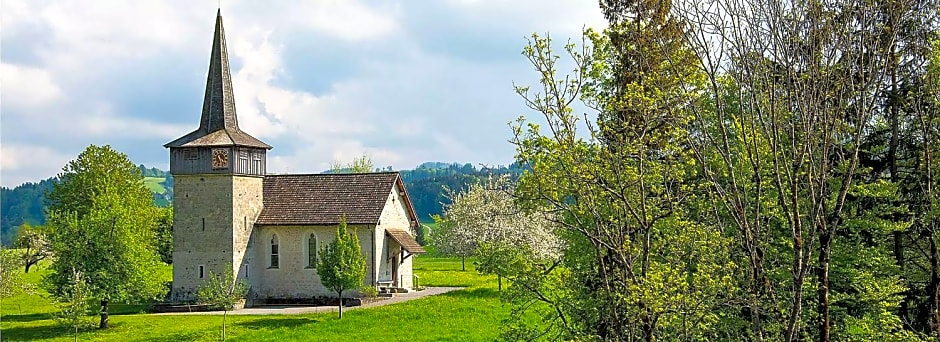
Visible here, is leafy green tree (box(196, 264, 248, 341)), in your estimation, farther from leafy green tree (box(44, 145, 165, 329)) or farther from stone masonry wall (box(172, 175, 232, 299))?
leafy green tree (box(44, 145, 165, 329))

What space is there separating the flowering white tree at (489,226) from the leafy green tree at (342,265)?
919cm

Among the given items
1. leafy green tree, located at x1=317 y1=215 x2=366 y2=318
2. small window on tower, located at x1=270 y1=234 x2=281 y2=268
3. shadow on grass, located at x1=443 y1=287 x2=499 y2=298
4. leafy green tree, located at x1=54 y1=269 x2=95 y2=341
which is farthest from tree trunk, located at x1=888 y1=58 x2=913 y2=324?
small window on tower, located at x1=270 y1=234 x2=281 y2=268

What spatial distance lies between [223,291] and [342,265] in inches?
192

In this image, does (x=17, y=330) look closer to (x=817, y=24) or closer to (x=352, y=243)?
(x=352, y=243)

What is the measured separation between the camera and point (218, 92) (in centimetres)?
4116

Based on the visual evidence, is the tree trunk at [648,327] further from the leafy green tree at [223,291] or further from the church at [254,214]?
the church at [254,214]

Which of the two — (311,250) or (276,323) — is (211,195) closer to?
(311,250)

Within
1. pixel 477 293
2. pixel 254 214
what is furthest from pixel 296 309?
pixel 477 293

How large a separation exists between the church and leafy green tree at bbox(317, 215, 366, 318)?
4592 mm

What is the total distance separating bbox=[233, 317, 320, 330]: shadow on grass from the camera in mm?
33094

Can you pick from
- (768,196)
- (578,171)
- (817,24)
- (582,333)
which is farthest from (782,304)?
(817,24)

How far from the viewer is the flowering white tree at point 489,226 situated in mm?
49625

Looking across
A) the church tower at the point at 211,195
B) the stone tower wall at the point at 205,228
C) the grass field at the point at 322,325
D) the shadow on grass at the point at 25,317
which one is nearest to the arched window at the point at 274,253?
the church tower at the point at 211,195

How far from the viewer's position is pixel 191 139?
4100cm
